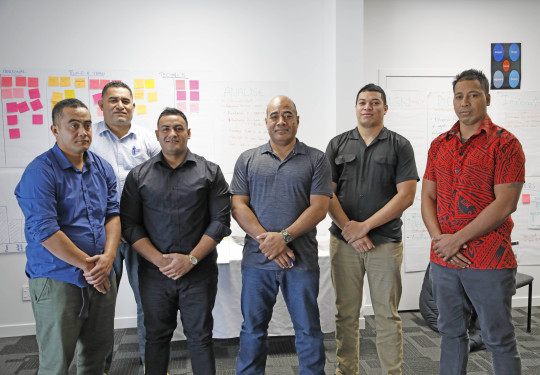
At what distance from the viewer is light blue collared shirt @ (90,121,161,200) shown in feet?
8.19

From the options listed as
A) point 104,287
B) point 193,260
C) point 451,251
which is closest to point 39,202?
point 104,287

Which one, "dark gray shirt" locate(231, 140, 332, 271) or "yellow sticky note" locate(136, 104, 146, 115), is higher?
"yellow sticky note" locate(136, 104, 146, 115)

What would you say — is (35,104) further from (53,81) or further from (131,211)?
(131,211)

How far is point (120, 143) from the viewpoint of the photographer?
2525mm

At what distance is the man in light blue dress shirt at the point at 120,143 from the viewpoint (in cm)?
247

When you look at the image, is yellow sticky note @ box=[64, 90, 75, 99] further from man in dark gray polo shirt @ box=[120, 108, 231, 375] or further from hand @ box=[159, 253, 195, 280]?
hand @ box=[159, 253, 195, 280]

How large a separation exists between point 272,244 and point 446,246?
0.84 metres

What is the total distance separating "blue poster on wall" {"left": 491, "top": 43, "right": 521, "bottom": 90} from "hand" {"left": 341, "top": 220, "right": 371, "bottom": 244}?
2461 millimetres

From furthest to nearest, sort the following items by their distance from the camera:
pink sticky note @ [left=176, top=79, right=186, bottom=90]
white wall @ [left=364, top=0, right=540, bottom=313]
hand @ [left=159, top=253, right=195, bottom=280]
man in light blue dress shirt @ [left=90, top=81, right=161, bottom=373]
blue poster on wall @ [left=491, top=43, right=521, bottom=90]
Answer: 1. blue poster on wall @ [left=491, top=43, right=521, bottom=90]
2. white wall @ [left=364, top=0, right=540, bottom=313]
3. pink sticky note @ [left=176, top=79, right=186, bottom=90]
4. man in light blue dress shirt @ [left=90, top=81, right=161, bottom=373]
5. hand @ [left=159, top=253, right=195, bottom=280]

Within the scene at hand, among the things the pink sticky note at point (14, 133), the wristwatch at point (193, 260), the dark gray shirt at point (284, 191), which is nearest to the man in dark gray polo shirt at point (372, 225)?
the dark gray shirt at point (284, 191)

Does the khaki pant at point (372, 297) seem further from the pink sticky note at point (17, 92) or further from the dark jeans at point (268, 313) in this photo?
the pink sticky note at point (17, 92)

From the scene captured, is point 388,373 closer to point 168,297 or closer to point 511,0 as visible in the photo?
point 168,297

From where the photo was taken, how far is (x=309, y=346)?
2.04 meters

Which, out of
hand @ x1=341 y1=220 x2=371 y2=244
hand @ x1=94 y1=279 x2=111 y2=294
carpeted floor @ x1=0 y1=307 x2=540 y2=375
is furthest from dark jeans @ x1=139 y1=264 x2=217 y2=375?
hand @ x1=341 y1=220 x2=371 y2=244
